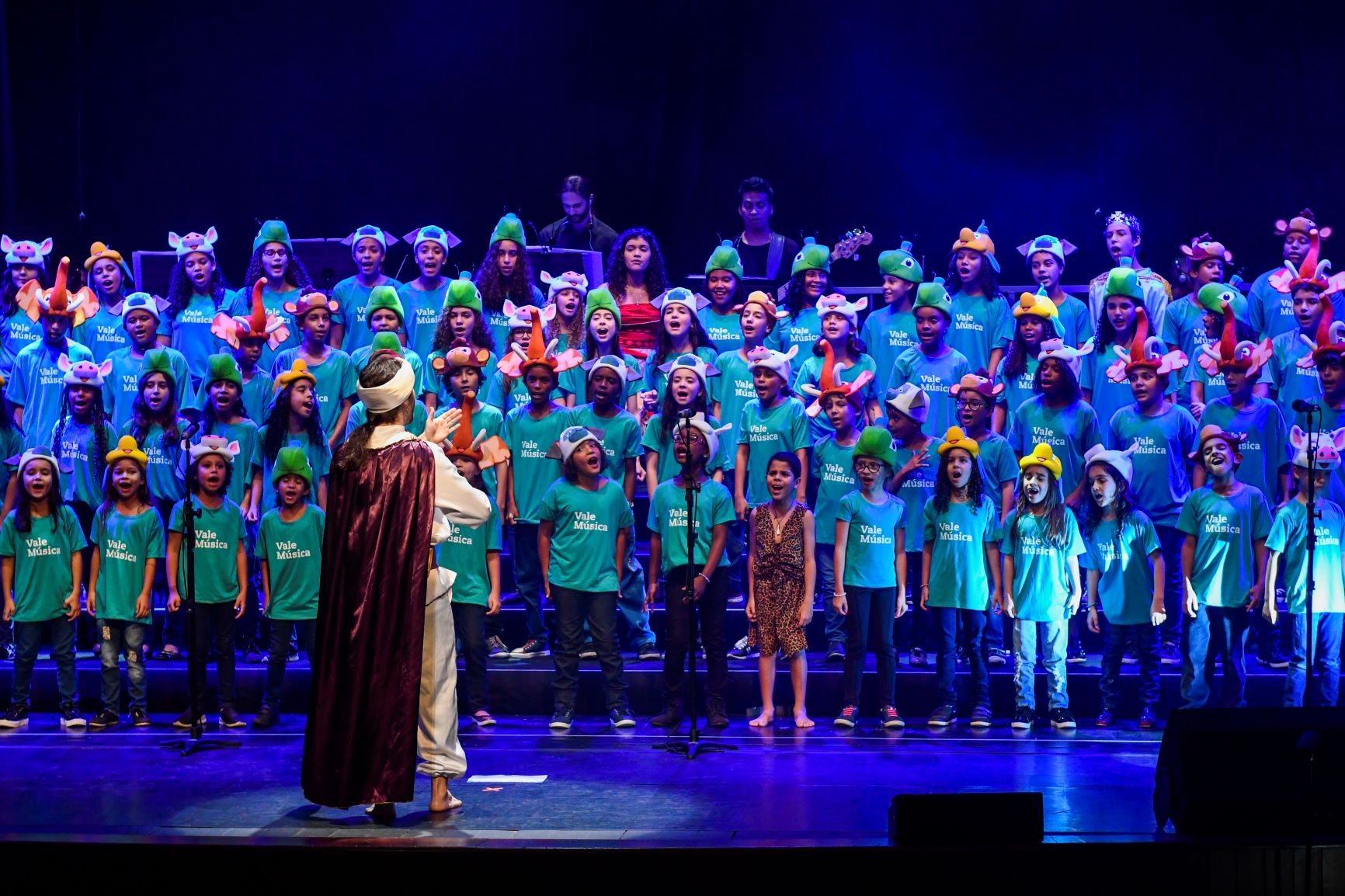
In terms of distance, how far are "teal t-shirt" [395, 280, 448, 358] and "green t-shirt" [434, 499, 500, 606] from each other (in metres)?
→ 2.07

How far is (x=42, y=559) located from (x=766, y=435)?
4.22 m

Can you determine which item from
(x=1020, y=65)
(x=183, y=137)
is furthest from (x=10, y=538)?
(x=1020, y=65)

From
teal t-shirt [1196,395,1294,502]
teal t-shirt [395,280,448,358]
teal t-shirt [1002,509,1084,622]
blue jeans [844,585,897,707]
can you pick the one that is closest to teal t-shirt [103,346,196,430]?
teal t-shirt [395,280,448,358]

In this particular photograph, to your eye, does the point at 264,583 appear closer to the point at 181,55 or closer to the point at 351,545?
the point at 351,545

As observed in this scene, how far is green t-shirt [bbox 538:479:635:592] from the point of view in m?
8.30

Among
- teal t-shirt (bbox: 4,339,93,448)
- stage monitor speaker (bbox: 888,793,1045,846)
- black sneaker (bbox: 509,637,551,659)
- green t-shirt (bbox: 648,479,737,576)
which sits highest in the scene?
teal t-shirt (bbox: 4,339,93,448)

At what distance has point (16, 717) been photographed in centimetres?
821

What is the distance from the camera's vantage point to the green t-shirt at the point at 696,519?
8273 mm

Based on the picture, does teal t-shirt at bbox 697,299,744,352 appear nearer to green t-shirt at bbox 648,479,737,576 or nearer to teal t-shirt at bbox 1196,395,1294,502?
green t-shirt at bbox 648,479,737,576

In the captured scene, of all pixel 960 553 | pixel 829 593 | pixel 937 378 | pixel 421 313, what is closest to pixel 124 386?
pixel 421 313

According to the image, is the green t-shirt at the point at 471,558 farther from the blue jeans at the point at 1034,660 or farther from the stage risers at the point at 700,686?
the blue jeans at the point at 1034,660

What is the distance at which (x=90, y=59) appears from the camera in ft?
40.9

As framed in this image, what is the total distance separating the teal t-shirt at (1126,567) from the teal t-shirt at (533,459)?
10.5 ft

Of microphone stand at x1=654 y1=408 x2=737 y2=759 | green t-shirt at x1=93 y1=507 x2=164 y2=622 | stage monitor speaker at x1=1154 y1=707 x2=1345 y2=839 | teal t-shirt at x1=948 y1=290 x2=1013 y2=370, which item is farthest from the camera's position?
teal t-shirt at x1=948 y1=290 x2=1013 y2=370
